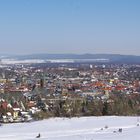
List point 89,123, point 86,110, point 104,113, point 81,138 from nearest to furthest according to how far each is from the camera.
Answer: point 81,138 < point 89,123 < point 104,113 < point 86,110

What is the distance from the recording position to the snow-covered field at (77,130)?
50.9 feet

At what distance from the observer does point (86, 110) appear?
102ft

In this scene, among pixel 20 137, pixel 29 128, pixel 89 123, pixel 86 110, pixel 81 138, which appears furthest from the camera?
pixel 86 110

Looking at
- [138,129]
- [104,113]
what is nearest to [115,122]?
[138,129]

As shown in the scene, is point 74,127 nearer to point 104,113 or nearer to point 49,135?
point 49,135

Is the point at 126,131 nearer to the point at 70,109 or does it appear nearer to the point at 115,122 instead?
the point at 115,122

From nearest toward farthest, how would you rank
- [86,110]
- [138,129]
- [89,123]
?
[138,129]
[89,123]
[86,110]

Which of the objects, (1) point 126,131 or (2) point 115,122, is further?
(2) point 115,122

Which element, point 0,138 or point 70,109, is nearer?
point 0,138

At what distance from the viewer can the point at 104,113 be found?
93.0ft

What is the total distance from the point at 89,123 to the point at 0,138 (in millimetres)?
5272

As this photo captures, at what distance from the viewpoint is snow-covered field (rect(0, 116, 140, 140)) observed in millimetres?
15500

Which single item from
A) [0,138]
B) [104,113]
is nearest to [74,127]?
[0,138]

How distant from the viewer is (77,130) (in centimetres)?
1811
